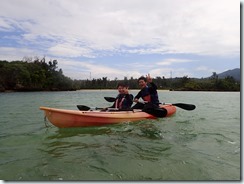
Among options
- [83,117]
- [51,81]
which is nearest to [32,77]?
[51,81]

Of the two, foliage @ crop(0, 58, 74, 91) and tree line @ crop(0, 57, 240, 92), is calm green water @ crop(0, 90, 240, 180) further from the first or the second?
foliage @ crop(0, 58, 74, 91)

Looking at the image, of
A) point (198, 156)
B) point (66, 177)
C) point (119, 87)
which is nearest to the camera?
point (66, 177)

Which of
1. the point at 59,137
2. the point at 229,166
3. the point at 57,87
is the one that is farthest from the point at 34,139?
the point at 57,87

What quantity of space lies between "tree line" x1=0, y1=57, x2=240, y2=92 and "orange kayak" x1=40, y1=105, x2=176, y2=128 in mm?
34881

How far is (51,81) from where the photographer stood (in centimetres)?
6881

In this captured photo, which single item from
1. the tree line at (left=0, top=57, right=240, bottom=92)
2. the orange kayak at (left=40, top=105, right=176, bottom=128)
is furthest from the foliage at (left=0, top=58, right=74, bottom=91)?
the orange kayak at (left=40, top=105, right=176, bottom=128)

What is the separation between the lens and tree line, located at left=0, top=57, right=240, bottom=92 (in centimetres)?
5947

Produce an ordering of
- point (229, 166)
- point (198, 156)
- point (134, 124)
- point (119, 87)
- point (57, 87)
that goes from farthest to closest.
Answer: point (57, 87) → point (119, 87) → point (134, 124) → point (198, 156) → point (229, 166)

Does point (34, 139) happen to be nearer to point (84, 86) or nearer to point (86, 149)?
point (86, 149)

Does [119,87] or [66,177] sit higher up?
[119,87]

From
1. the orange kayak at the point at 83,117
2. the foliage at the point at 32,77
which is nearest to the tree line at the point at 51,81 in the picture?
the foliage at the point at 32,77

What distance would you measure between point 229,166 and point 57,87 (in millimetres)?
69717

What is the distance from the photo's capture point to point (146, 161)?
4801mm

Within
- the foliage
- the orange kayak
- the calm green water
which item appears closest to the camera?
the calm green water
